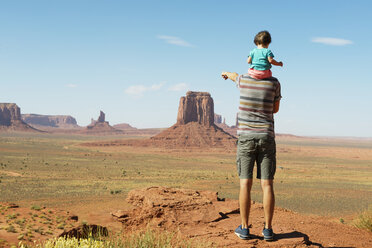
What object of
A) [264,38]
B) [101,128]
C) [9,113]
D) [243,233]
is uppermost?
[9,113]

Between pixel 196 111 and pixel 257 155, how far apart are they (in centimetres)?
10168

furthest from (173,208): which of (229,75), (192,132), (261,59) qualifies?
(192,132)


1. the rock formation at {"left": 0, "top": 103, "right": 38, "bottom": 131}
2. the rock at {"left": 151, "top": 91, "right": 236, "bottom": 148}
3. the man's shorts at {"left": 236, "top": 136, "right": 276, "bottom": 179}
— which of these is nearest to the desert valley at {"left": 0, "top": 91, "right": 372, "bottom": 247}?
the man's shorts at {"left": 236, "top": 136, "right": 276, "bottom": 179}

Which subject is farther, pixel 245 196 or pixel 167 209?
pixel 167 209

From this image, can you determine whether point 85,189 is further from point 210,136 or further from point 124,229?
point 210,136

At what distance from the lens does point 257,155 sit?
15.9 ft

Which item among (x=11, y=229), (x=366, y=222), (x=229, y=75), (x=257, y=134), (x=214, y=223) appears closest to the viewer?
(x=257, y=134)

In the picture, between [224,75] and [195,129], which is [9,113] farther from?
[224,75]

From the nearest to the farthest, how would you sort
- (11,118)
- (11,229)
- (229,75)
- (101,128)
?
1. (229,75)
2. (11,229)
3. (11,118)
4. (101,128)

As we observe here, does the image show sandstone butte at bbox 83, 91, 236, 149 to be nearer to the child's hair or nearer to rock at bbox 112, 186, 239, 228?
rock at bbox 112, 186, 239, 228

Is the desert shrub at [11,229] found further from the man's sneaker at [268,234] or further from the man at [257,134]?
the man's sneaker at [268,234]

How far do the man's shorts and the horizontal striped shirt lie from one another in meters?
0.10

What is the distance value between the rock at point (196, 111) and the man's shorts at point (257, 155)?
99817 millimetres

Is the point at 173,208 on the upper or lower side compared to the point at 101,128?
lower
